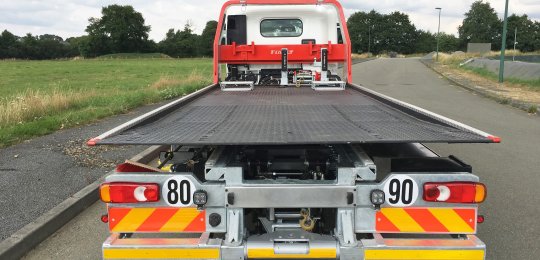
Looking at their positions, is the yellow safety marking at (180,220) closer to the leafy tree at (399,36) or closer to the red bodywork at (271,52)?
the red bodywork at (271,52)

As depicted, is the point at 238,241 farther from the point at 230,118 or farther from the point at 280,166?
the point at 230,118

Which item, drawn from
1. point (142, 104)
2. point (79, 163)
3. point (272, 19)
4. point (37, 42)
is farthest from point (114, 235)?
point (37, 42)

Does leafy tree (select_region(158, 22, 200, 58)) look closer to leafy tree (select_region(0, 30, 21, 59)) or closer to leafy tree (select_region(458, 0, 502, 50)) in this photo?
leafy tree (select_region(0, 30, 21, 59))

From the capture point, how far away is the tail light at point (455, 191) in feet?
9.15

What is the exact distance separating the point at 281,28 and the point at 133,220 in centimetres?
577

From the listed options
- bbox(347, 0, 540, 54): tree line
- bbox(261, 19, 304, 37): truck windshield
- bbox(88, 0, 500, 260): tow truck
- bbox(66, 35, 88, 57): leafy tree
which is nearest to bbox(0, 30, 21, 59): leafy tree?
bbox(66, 35, 88, 57): leafy tree

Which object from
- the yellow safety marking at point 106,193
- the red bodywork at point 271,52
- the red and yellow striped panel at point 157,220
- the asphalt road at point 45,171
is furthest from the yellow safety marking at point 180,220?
the red bodywork at point 271,52

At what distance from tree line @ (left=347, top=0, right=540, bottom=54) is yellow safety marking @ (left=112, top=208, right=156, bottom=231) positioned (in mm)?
110760

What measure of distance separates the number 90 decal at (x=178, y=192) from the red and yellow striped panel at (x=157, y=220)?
0.05 m

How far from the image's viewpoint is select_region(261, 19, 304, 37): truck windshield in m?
8.06

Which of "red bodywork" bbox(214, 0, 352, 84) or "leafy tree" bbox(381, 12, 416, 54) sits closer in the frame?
"red bodywork" bbox(214, 0, 352, 84)

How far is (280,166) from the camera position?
333cm

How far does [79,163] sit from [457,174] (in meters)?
4.94

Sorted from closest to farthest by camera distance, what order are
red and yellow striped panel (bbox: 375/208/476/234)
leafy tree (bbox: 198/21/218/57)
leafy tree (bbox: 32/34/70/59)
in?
red and yellow striped panel (bbox: 375/208/476/234)
leafy tree (bbox: 32/34/70/59)
leafy tree (bbox: 198/21/218/57)
